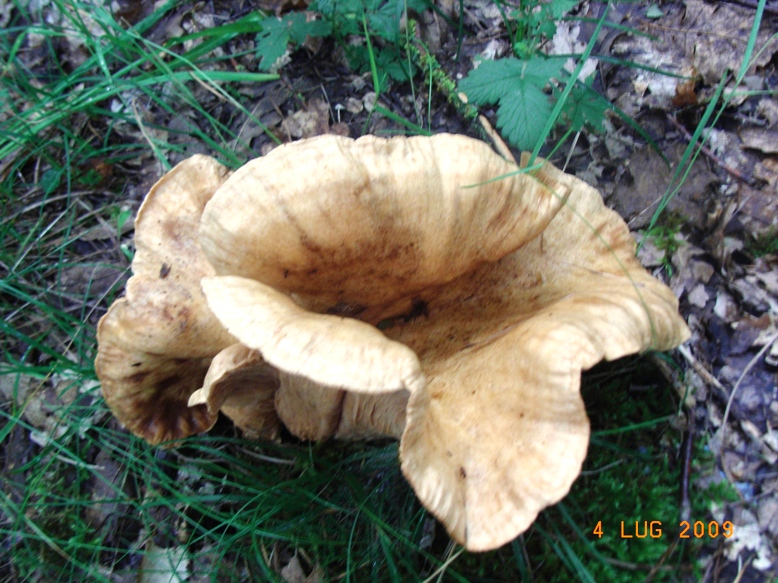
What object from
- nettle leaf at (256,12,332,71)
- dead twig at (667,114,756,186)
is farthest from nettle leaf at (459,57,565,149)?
nettle leaf at (256,12,332,71)

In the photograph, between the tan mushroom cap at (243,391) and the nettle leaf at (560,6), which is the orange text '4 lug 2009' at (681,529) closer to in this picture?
the tan mushroom cap at (243,391)

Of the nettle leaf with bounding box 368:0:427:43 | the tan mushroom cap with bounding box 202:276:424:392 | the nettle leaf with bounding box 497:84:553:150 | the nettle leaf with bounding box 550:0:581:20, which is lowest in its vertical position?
the tan mushroom cap with bounding box 202:276:424:392

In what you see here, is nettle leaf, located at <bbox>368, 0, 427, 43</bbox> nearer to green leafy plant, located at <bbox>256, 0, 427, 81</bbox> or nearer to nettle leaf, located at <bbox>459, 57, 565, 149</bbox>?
green leafy plant, located at <bbox>256, 0, 427, 81</bbox>

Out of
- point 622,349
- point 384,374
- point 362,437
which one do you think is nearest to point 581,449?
point 622,349

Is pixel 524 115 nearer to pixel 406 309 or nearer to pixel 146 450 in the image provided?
pixel 406 309

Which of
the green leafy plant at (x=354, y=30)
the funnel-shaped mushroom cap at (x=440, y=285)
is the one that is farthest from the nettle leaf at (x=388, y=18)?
the funnel-shaped mushroom cap at (x=440, y=285)

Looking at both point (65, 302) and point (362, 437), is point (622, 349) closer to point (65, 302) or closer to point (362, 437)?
point (362, 437)
